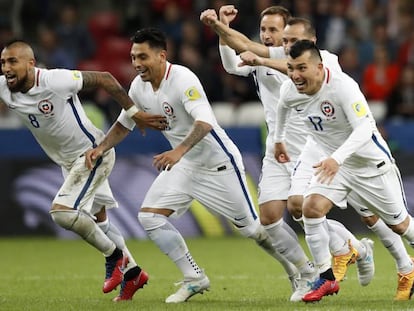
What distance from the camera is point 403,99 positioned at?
18844 millimetres

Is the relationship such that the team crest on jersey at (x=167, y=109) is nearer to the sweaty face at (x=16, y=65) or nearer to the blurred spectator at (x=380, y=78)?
the sweaty face at (x=16, y=65)

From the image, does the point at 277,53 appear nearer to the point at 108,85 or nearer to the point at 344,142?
the point at 344,142

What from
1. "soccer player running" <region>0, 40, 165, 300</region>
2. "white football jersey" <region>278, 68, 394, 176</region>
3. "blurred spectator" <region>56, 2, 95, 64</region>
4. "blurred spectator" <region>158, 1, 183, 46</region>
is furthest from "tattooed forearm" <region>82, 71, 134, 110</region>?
"blurred spectator" <region>56, 2, 95, 64</region>

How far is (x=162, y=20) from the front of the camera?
22.0 metres

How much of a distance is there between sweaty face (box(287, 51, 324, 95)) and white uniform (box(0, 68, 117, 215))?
7.09 ft

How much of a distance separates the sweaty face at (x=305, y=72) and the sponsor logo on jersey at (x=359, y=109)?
361 millimetres

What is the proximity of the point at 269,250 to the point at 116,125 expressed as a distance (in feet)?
6.16

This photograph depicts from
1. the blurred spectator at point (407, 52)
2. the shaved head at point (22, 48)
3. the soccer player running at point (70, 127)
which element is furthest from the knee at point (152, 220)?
the blurred spectator at point (407, 52)

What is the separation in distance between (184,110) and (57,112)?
1.26 meters

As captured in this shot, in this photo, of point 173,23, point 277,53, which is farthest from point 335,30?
point 277,53

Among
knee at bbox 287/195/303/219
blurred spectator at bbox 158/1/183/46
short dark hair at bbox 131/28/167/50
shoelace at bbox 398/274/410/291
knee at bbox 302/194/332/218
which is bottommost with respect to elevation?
blurred spectator at bbox 158/1/183/46

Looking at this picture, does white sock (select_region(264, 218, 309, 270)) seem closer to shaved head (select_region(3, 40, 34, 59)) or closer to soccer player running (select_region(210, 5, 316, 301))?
soccer player running (select_region(210, 5, 316, 301))

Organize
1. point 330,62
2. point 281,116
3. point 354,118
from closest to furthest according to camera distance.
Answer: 1. point 354,118
2. point 330,62
3. point 281,116

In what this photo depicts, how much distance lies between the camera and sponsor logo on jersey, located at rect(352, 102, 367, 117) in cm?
977
